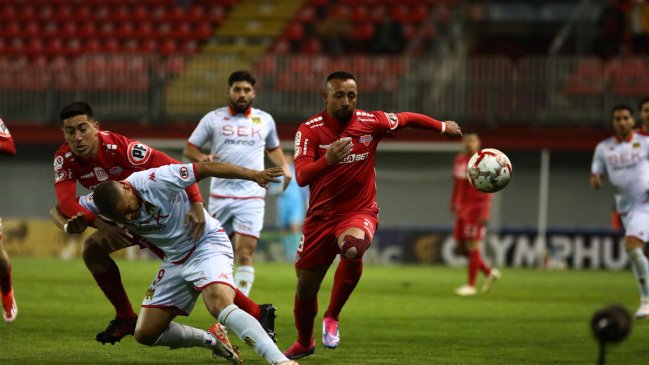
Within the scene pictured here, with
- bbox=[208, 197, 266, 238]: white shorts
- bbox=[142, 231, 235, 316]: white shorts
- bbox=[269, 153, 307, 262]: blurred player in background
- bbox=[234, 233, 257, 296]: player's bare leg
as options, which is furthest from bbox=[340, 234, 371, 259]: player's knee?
bbox=[269, 153, 307, 262]: blurred player in background

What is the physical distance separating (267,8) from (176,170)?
72.1ft

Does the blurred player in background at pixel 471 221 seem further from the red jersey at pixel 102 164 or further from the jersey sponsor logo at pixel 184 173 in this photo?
the jersey sponsor logo at pixel 184 173

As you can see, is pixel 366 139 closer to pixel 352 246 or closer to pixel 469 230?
pixel 352 246

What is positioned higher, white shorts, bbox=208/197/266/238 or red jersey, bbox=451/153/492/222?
white shorts, bbox=208/197/266/238

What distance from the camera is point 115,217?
7.07 metres

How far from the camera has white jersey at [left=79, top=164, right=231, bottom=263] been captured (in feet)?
24.2

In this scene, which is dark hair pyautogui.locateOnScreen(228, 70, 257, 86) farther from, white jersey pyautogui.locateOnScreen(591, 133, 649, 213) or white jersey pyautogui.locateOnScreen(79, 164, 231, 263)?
white jersey pyautogui.locateOnScreen(591, 133, 649, 213)

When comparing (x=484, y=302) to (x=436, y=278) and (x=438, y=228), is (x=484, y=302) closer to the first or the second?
(x=436, y=278)

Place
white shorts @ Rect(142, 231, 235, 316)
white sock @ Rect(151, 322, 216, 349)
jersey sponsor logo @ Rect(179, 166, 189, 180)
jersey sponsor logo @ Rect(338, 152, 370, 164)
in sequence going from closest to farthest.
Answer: jersey sponsor logo @ Rect(179, 166, 189, 180), white shorts @ Rect(142, 231, 235, 316), white sock @ Rect(151, 322, 216, 349), jersey sponsor logo @ Rect(338, 152, 370, 164)

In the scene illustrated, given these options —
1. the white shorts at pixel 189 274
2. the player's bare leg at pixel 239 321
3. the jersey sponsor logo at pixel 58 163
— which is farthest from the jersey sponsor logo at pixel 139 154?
the player's bare leg at pixel 239 321

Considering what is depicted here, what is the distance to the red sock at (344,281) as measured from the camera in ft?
28.1

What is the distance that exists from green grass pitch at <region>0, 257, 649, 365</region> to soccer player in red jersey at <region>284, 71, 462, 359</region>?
15.2 inches

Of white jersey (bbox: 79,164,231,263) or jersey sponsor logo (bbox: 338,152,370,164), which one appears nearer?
white jersey (bbox: 79,164,231,263)

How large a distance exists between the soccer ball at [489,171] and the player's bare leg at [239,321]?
97.7 inches
